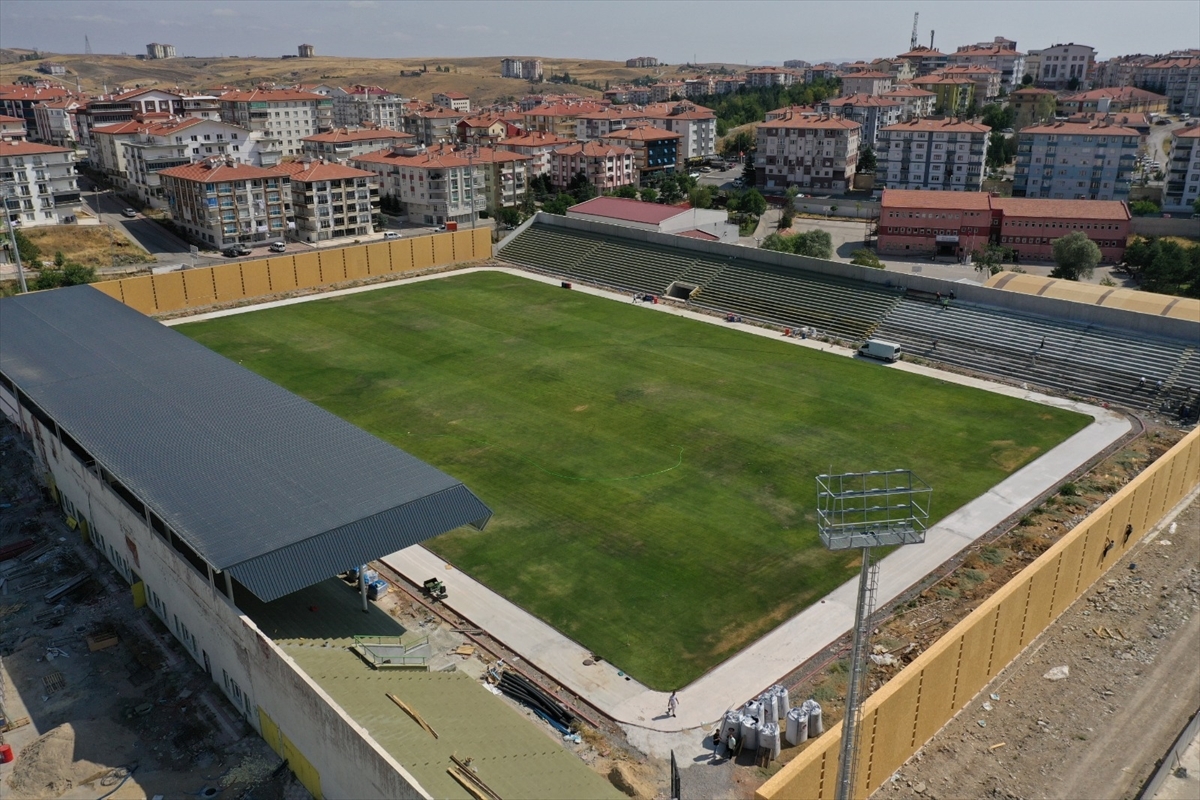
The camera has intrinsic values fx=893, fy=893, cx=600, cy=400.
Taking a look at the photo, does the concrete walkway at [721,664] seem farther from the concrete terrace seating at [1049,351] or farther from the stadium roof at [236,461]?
the concrete terrace seating at [1049,351]

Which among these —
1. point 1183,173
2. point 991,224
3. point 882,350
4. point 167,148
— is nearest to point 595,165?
point 991,224

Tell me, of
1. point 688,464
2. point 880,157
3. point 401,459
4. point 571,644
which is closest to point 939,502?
point 688,464

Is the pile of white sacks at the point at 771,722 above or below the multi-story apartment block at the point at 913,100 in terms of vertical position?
below

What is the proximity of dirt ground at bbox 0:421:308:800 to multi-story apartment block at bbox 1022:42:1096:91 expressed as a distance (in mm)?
190904

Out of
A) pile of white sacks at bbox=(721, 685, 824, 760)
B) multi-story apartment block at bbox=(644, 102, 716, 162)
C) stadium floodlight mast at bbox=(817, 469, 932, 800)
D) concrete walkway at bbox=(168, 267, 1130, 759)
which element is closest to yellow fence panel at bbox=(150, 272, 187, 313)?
concrete walkway at bbox=(168, 267, 1130, 759)

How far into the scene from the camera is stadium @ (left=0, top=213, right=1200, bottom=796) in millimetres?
21438

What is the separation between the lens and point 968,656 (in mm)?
19781

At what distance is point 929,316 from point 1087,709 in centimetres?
2924

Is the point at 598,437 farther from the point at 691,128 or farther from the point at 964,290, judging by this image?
the point at 691,128

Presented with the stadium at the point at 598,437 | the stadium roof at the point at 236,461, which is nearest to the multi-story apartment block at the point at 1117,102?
the stadium at the point at 598,437

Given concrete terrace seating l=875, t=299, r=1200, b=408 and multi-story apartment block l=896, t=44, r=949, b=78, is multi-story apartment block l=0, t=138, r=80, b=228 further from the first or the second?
multi-story apartment block l=896, t=44, r=949, b=78

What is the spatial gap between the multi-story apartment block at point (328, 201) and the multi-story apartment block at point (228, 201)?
1.56 metres

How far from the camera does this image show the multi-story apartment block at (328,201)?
76.2 m

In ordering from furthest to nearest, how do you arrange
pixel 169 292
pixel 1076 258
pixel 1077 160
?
pixel 1077 160
pixel 1076 258
pixel 169 292
